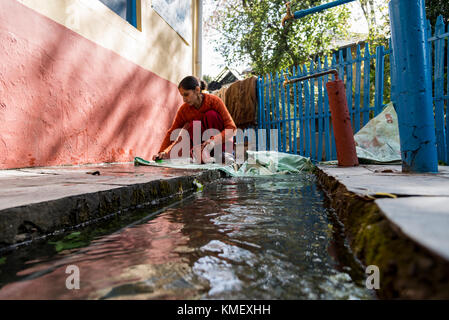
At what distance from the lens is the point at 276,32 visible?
10.1m

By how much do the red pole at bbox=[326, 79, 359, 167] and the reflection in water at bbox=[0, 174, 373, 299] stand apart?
1813 millimetres

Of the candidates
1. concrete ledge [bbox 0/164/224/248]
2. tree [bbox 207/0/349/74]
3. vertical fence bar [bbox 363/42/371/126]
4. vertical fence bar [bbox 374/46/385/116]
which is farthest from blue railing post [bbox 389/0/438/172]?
tree [bbox 207/0/349/74]

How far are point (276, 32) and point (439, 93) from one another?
7.87m

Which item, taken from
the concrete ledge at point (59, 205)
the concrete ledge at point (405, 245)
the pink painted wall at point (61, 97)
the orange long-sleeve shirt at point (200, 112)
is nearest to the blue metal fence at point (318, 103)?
the orange long-sleeve shirt at point (200, 112)

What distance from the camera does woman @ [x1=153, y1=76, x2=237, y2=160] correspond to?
12.2 feet

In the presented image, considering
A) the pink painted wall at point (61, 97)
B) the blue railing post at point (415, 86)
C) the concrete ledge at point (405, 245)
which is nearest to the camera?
the concrete ledge at point (405, 245)

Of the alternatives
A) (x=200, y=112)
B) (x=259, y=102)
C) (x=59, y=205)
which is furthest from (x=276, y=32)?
(x=59, y=205)

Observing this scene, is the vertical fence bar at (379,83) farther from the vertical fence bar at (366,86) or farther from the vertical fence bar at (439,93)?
the vertical fence bar at (439,93)

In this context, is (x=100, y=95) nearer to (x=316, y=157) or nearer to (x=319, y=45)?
(x=316, y=157)

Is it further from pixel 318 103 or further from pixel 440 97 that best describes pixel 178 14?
pixel 440 97

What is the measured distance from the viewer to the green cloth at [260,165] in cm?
326

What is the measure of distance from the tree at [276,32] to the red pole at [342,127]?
7.92m

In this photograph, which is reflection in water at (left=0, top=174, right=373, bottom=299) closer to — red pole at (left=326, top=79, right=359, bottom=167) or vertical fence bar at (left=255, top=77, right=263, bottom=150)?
red pole at (left=326, top=79, right=359, bottom=167)

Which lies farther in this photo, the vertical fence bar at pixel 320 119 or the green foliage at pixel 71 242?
the vertical fence bar at pixel 320 119
